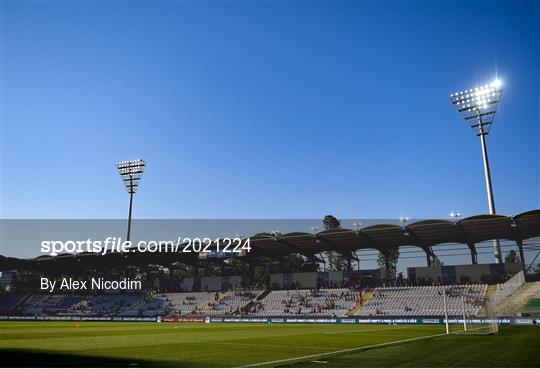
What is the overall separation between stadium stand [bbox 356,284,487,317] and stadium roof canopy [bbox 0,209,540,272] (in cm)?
619

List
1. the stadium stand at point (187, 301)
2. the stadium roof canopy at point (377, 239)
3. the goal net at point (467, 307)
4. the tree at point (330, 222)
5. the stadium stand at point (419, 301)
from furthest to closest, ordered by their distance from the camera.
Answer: the tree at point (330, 222), the stadium stand at point (187, 301), the stadium roof canopy at point (377, 239), the stadium stand at point (419, 301), the goal net at point (467, 307)

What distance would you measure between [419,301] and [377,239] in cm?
988

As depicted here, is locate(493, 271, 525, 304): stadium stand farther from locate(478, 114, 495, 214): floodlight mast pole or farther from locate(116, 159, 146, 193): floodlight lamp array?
locate(116, 159, 146, 193): floodlight lamp array

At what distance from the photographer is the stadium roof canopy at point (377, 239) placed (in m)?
51.9

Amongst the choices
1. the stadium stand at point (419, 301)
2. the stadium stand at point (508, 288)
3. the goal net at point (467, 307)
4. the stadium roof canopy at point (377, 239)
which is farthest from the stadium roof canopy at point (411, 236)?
the goal net at point (467, 307)

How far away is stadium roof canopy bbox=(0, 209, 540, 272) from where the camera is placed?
51.9 m

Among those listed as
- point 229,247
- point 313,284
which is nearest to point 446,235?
point 313,284

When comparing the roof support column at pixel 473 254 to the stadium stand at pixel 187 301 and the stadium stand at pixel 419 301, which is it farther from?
the stadium stand at pixel 187 301

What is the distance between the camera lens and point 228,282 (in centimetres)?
7656

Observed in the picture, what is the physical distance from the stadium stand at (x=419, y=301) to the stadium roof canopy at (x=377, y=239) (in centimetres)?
619

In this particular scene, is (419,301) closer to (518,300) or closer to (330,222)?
(518,300)

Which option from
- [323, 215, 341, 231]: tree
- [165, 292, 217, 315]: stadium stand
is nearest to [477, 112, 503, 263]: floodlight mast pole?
[165, 292, 217, 315]: stadium stand

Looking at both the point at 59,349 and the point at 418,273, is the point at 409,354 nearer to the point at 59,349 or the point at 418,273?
the point at 59,349

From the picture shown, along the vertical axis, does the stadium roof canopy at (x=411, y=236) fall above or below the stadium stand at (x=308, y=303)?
above
